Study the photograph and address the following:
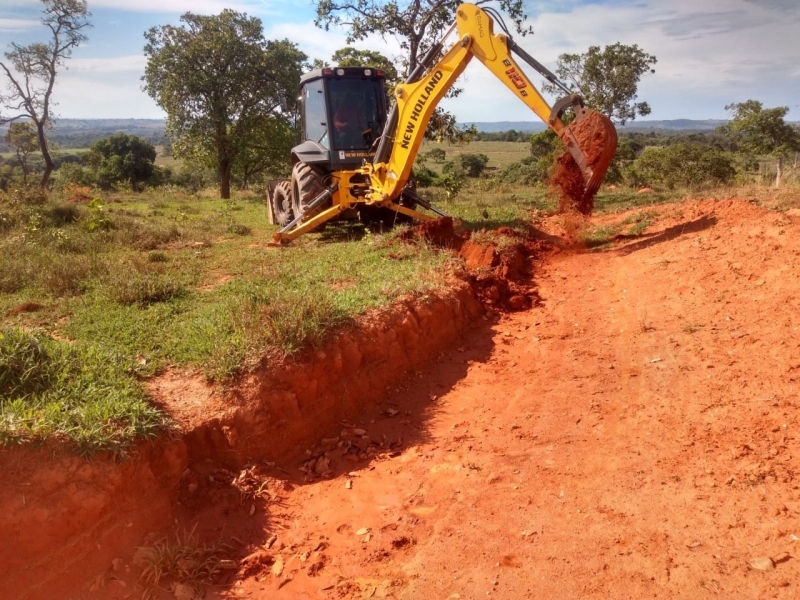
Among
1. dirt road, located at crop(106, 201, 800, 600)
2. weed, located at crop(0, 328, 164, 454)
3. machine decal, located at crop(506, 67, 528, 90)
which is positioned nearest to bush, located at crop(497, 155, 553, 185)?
machine decal, located at crop(506, 67, 528, 90)

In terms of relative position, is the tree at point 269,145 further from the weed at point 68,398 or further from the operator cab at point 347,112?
the weed at point 68,398

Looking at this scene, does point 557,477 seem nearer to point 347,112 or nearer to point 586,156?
point 586,156

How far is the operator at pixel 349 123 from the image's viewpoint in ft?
32.3

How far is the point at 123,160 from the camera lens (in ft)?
101

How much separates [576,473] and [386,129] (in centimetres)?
657

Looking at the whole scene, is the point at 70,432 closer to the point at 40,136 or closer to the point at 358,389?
→ the point at 358,389

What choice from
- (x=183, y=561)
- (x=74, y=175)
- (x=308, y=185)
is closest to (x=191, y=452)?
(x=183, y=561)

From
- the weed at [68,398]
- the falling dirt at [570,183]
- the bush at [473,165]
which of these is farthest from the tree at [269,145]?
the weed at [68,398]

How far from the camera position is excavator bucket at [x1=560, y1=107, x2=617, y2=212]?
726 centimetres

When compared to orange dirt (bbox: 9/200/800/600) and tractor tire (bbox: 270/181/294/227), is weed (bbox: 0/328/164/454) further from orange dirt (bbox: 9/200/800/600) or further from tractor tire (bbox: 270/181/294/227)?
tractor tire (bbox: 270/181/294/227)

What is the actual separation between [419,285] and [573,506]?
323 centimetres

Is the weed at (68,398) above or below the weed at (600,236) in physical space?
below

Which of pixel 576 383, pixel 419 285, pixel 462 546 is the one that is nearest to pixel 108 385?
pixel 462 546

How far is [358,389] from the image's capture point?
5.12 m
